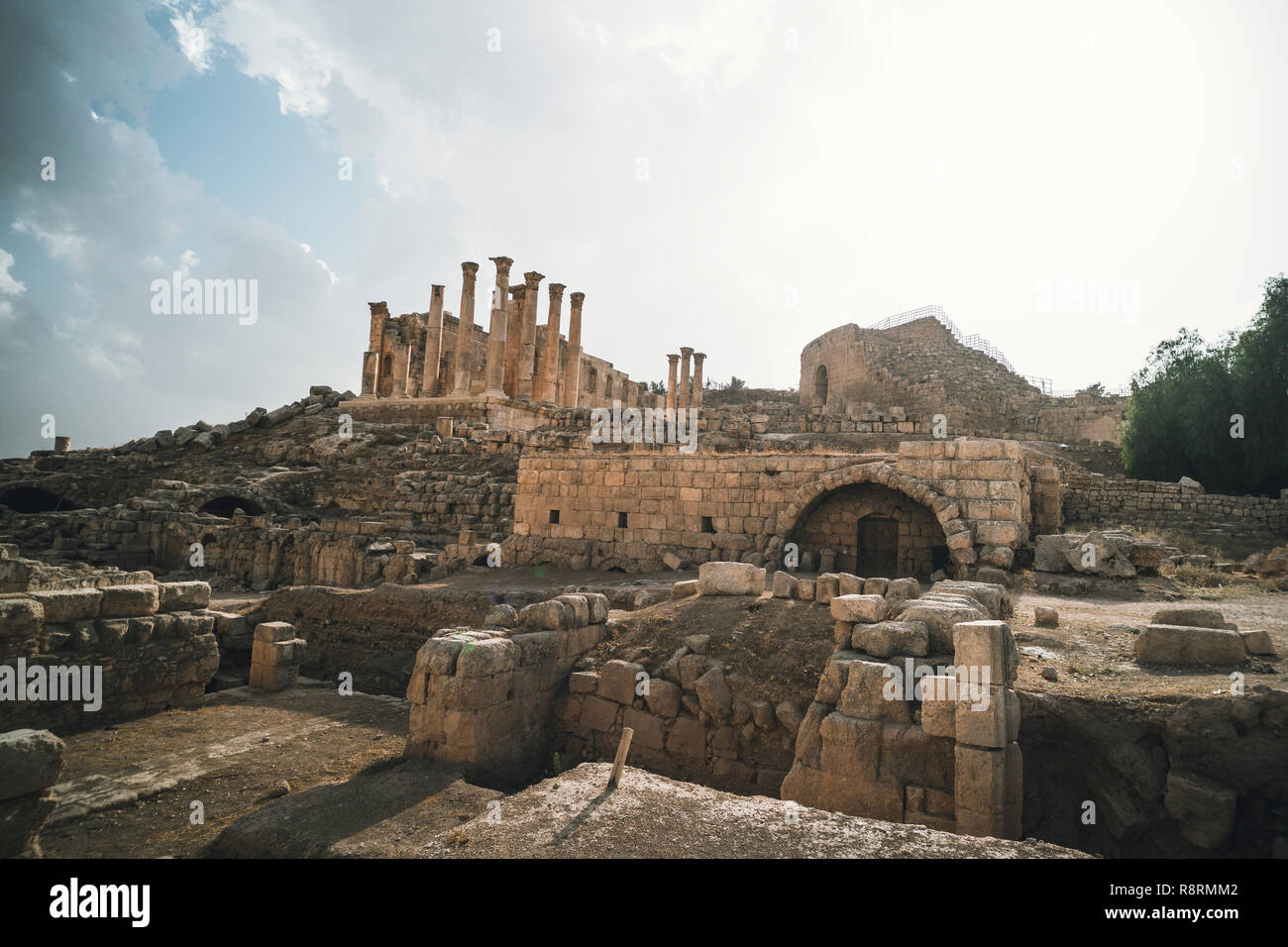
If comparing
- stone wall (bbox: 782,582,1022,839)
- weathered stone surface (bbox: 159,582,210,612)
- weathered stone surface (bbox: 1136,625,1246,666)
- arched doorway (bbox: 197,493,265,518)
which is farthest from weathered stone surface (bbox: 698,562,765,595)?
arched doorway (bbox: 197,493,265,518)

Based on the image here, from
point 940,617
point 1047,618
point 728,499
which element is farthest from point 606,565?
point 940,617

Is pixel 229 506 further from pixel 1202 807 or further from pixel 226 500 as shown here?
pixel 1202 807

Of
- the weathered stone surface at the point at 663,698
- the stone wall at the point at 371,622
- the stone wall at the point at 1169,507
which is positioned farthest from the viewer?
the stone wall at the point at 1169,507

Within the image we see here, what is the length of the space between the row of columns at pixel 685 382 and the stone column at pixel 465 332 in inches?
434

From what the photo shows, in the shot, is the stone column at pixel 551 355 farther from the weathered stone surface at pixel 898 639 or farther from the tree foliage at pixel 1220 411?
the weathered stone surface at pixel 898 639

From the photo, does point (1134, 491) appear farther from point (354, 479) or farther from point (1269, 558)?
point (354, 479)

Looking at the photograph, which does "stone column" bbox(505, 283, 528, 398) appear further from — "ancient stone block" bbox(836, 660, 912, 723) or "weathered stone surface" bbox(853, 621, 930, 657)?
"ancient stone block" bbox(836, 660, 912, 723)

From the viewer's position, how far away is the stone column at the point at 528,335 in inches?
→ 1085

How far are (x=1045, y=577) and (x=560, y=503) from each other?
9847mm

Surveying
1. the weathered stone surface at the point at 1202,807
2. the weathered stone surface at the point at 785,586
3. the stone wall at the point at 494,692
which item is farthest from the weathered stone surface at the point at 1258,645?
the stone wall at the point at 494,692

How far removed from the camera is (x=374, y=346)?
32.9 metres

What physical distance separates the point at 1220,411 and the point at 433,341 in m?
29.5
